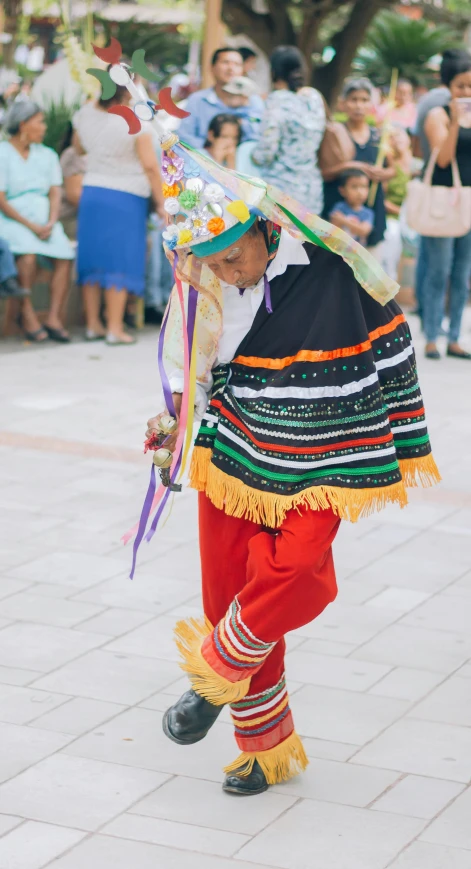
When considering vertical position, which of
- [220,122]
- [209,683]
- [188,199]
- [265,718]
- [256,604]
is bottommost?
[265,718]

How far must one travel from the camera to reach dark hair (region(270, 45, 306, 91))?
9.30 meters

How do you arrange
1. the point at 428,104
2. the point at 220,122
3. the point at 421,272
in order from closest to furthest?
A: the point at 428,104, the point at 220,122, the point at 421,272

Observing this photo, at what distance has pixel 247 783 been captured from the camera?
10.8 ft

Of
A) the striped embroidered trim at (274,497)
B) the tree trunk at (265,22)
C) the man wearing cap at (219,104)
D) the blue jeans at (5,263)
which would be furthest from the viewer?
the tree trunk at (265,22)

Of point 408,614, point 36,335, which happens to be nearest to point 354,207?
point 36,335

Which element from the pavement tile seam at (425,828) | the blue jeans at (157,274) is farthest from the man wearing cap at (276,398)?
the blue jeans at (157,274)

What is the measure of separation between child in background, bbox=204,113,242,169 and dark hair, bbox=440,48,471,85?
4.97 ft

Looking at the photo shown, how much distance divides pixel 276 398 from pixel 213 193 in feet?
1.61

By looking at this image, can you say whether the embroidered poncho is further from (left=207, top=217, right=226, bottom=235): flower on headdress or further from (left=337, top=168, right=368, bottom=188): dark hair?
(left=337, top=168, right=368, bottom=188): dark hair

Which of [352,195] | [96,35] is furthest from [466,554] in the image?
[96,35]

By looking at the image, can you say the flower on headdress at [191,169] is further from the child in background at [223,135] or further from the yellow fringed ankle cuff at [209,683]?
the child in background at [223,135]

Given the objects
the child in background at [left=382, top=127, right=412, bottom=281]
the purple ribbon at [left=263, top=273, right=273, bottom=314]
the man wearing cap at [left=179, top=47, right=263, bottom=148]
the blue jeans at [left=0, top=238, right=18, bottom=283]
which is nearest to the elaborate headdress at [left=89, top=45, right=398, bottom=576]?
the purple ribbon at [left=263, top=273, right=273, bottom=314]

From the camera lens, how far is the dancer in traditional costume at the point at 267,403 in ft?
9.83

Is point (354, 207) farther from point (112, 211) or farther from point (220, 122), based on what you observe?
point (112, 211)
